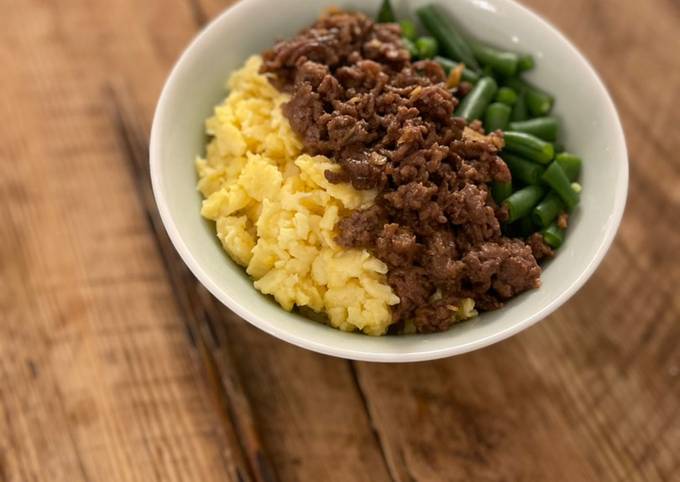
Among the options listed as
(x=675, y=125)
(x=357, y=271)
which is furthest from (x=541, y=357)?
(x=675, y=125)

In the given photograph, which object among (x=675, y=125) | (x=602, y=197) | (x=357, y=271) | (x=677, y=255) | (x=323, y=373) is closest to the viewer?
(x=357, y=271)

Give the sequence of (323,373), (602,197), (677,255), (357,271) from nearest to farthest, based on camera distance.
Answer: (357,271)
(602,197)
(323,373)
(677,255)

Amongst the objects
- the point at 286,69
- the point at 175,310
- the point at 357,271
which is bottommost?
the point at 175,310

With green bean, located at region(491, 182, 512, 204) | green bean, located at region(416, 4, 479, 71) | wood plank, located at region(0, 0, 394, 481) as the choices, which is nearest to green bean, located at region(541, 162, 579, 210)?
green bean, located at region(491, 182, 512, 204)

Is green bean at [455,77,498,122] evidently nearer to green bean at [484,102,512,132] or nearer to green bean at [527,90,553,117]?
green bean at [484,102,512,132]

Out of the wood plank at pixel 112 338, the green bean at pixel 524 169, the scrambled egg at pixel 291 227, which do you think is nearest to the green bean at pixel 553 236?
the green bean at pixel 524 169

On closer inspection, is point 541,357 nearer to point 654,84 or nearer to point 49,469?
point 654,84

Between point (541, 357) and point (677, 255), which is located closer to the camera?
point (541, 357)

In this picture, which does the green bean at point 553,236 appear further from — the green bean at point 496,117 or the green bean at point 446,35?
the green bean at point 446,35
